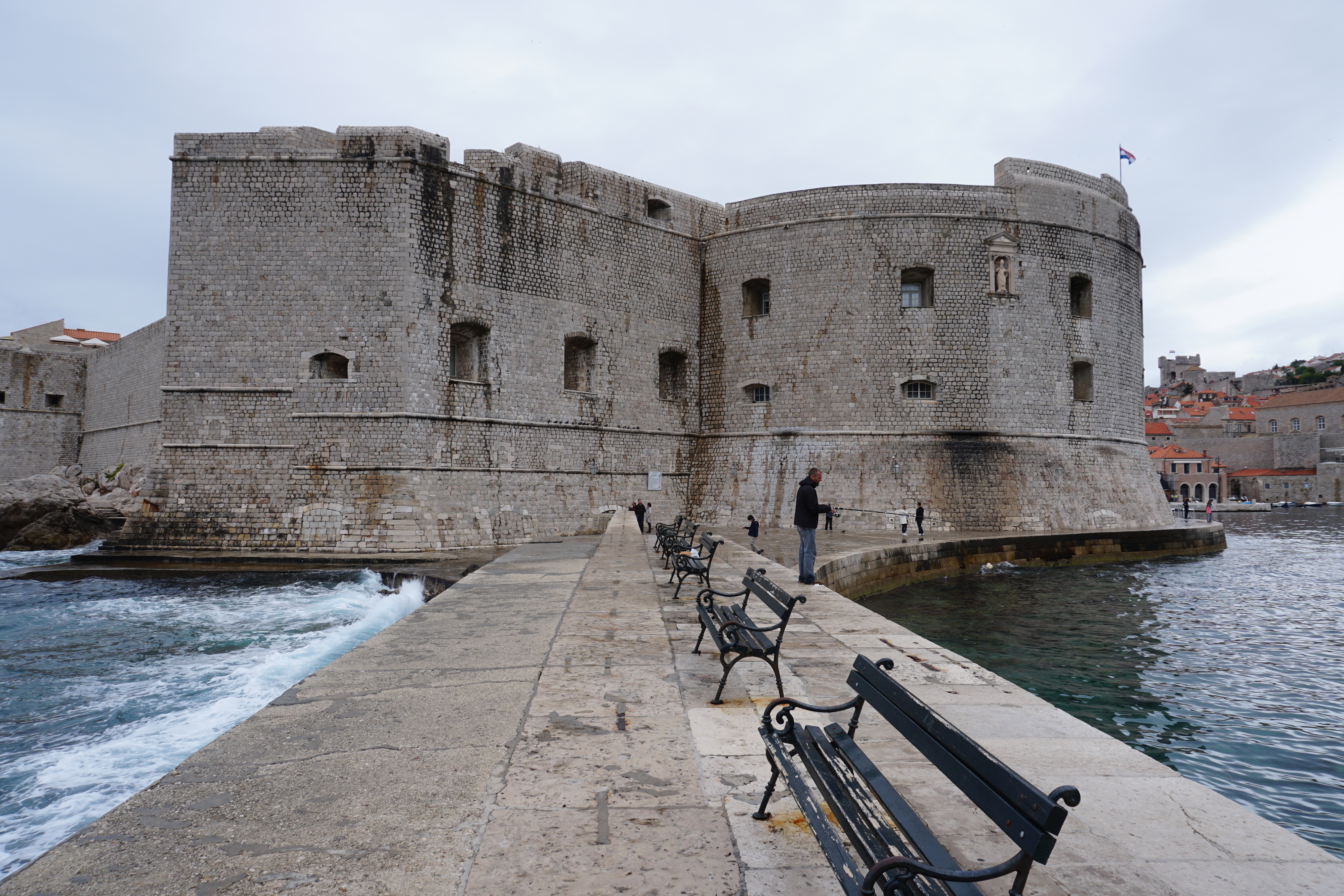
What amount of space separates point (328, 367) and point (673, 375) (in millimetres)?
8718

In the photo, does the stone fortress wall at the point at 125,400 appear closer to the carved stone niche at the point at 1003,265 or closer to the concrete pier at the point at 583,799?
the concrete pier at the point at 583,799

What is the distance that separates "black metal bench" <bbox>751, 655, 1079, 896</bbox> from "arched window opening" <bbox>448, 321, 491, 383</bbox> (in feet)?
46.3

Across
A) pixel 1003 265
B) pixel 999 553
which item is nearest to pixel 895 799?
pixel 999 553

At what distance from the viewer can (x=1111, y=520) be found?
59.3 feet

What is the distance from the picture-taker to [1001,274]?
17812 millimetres

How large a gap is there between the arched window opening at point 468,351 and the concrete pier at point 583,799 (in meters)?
12.0

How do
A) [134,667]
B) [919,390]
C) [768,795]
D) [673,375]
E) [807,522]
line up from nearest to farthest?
[768,795] < [134,667] < [807,522] < [919,390] < [673,375]

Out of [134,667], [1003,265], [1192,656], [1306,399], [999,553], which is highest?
[1306,399]

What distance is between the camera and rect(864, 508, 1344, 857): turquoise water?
503 cm

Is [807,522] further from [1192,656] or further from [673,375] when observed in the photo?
[673,375]

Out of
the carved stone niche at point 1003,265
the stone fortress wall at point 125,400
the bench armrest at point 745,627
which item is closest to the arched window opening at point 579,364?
the carved stone niche at point 1003,265

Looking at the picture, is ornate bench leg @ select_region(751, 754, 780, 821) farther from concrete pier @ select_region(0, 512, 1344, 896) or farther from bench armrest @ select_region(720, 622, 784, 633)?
bench armrest @ select_region(720, 622, 784, 633)

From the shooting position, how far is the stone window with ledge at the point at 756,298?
18938mm

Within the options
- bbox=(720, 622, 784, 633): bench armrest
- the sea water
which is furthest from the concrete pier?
the sea water
